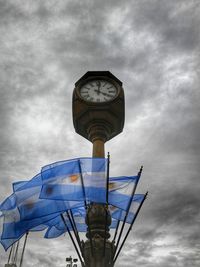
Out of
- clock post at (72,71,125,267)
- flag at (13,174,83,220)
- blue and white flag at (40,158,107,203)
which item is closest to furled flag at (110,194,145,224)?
blue and white flag at (40,158,107,203)

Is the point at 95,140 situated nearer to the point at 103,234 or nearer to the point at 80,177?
the point at 80,177

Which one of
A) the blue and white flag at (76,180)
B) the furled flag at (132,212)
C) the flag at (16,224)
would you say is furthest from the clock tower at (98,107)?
the flag at (16,224)

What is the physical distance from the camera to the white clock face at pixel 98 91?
542 inches

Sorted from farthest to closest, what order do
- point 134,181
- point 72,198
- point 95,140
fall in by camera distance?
point 95,140, point 134,181, point 72,198

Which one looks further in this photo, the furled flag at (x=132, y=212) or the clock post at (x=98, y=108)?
the clock post at (x=98, y=108)

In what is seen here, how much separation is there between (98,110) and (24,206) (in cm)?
511

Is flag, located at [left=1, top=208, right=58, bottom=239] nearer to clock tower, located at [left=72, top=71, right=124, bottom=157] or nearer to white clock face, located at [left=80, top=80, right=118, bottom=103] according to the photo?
clock tower, located at [left=72, top=71, right=124, bottom=157]

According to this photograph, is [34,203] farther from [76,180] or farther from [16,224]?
[76,180]

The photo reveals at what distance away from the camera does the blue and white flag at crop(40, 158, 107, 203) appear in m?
10.5

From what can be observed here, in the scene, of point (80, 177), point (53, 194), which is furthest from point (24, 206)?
point (80, 177)

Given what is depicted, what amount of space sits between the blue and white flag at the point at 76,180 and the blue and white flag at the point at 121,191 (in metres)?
0.71

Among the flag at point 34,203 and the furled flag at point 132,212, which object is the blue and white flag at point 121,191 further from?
the flag at point 34,203

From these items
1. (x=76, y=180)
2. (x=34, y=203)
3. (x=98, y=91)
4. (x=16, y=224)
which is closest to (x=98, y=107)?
(x=98, y=91)

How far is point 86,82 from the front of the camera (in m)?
14.5
